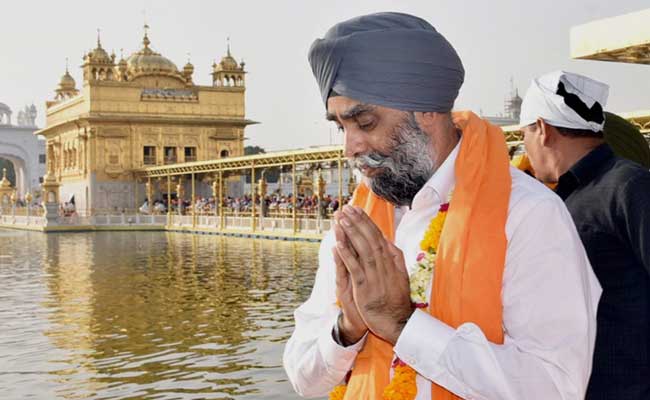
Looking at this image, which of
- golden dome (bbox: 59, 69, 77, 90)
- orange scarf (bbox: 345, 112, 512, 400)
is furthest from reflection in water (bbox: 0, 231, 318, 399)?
golden dome (bbox: 59, 69, 77, 90)

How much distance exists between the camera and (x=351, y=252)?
1764 mm

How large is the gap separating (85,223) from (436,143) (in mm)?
40080

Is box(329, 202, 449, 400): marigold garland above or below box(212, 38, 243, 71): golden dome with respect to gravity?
below

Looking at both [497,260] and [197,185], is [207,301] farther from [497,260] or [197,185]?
[197,185]

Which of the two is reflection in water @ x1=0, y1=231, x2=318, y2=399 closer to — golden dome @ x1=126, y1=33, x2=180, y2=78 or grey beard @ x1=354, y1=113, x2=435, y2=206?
grey beard @ x1=354, y1=113, x2=435, y2=206

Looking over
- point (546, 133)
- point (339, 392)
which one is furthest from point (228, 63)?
point (339, 392)

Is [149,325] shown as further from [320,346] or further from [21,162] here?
[21,162]

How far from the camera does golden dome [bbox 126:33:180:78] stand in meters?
52.0

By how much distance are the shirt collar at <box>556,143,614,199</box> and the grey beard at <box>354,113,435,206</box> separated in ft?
2.23

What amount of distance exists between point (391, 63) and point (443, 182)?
28cm

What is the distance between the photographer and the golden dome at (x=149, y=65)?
171 feet

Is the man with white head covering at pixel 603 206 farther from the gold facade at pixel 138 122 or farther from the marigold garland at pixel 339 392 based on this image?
the gold facade at pixel 138 122

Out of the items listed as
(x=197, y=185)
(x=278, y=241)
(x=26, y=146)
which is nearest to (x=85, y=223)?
(x=197, y=185)

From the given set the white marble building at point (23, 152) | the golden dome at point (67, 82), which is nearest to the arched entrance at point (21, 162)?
the white marble building at point (23, 152)
